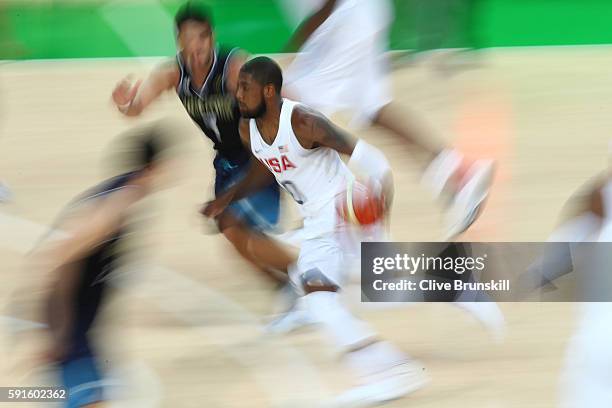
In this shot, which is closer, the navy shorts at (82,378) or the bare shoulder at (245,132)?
the navy shorts at (82,378)

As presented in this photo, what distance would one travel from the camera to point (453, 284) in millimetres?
4211

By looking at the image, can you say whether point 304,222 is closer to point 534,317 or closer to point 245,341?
point 245,341

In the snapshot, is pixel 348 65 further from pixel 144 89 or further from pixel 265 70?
pixel 144 89

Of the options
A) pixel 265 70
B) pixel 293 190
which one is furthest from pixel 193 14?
pixel 293 190

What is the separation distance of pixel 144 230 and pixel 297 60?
2.28ft

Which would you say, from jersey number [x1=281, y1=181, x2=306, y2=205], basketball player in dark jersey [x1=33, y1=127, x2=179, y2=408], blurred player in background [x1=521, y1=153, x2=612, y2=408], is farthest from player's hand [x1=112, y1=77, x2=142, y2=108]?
blurred player in background [x1=521, y1=153, x2=612, y2=408]

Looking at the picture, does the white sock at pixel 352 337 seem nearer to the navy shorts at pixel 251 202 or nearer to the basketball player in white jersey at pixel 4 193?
the navy shorts at pixel 251 202

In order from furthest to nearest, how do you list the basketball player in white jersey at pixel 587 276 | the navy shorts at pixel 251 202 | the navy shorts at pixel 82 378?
the navy shorts at pixel 251 202 < the navy shorts at pixel 82 378 < the basketball player in white jersey at pixel 587 276

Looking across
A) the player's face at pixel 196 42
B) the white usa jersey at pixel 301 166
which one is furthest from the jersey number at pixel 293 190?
the player's face at pixel 196 42

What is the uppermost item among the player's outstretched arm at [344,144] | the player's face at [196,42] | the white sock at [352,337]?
the player's face at [196,42]

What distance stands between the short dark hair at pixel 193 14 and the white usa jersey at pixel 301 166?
35 cm

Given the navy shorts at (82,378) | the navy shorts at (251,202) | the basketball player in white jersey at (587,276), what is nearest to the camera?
the basketball player in white jersey at (587,276)

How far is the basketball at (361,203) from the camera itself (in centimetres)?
423

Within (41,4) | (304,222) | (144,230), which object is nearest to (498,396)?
(304,222)
